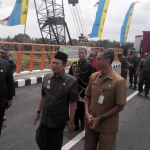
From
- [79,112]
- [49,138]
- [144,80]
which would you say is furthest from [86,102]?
[144,80]

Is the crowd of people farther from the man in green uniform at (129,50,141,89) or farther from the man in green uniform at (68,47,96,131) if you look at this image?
the man in green uniform at (129,50,141,89)

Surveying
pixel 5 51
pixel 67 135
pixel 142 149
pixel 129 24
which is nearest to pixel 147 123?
pixel 142 149

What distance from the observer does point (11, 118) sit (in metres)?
5.60

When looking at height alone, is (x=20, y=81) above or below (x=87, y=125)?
below

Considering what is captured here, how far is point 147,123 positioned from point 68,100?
11.0 feet

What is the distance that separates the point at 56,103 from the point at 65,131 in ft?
6.67

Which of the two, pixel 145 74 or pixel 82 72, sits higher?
pixel 82 72

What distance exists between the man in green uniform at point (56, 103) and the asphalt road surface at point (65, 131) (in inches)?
41.3

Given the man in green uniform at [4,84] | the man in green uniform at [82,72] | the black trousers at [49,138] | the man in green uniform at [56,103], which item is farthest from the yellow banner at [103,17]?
the black trousers at [49,138]

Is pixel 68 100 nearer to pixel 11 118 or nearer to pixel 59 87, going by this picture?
pixel 59 87

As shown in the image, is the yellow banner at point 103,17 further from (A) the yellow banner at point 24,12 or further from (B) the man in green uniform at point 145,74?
(A) the yellow banner at point 24,12

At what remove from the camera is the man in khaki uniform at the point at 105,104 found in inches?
113

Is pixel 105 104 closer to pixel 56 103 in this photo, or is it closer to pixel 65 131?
pixel 56 103

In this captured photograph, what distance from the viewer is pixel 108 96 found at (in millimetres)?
2885
